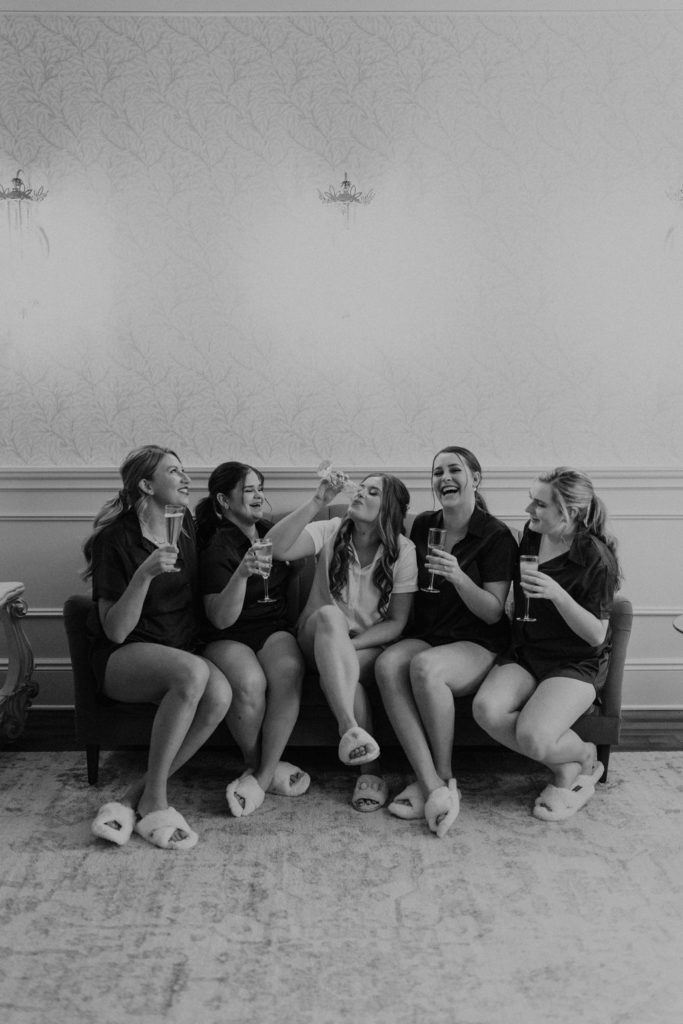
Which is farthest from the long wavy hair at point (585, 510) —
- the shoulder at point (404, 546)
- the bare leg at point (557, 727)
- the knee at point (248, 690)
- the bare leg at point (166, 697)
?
the bare leg at point (166, 697)

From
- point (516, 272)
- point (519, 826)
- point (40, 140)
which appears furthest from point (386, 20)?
point (519, 826)

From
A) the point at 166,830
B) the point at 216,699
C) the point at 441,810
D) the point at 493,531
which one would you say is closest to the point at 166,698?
the point at 216,699

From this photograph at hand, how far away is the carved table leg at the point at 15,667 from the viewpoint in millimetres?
3168

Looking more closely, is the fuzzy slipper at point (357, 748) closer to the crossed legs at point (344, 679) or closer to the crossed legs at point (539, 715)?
the crossed legs at point (344, 679)

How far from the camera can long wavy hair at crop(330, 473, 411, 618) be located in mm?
3037

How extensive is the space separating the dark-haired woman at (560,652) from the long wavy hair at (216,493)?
942 mm

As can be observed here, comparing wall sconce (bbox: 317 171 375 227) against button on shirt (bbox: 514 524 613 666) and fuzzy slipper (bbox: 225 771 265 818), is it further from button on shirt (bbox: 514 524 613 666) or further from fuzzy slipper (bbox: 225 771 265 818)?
fuzzy slipper (bbox: 225 771 265 818)

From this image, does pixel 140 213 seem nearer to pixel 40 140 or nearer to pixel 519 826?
pixel 40 140

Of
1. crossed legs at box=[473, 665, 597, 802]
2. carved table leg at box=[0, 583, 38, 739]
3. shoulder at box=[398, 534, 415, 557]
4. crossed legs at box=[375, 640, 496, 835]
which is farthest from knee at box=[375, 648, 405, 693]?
carved table leg at box=[0, 583, 38, 739]

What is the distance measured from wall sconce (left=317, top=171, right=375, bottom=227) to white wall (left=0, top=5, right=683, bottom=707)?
0.09 ft

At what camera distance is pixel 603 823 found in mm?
2750

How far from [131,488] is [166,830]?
1025 mm

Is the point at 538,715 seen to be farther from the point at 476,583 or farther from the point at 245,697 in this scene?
the point at 245,697

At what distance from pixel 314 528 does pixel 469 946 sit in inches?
57.8
